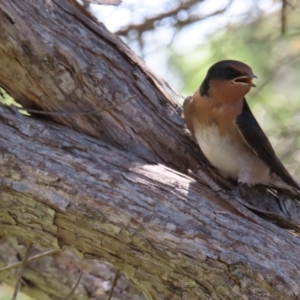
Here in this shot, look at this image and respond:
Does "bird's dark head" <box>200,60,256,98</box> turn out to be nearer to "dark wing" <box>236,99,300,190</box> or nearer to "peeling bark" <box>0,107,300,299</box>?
"dark wing" <box>236,99,300,190</box>

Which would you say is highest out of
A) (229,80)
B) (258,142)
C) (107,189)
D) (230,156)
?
(229,80)

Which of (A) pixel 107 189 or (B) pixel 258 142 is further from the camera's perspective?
(B) pixel 258 142

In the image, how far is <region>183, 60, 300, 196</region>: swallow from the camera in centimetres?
335

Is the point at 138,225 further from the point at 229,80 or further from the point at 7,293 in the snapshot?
the point at 7,293

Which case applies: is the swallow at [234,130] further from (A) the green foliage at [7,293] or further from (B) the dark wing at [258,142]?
(A) the green foliage at [7,293]

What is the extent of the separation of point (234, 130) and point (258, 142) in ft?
0.45

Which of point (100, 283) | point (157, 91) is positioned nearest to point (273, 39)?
point (157, 91)

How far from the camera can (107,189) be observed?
270 centimetres

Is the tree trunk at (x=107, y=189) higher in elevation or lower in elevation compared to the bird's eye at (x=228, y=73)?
lower

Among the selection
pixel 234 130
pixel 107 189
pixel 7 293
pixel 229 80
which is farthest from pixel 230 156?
pixel 7 293

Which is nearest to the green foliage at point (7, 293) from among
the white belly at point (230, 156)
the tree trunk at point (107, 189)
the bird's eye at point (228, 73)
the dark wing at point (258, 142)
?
the tree trunk at point (107, 189)

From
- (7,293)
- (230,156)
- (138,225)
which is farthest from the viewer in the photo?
(7,293)

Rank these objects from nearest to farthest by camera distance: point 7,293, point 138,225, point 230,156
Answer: point 138,225 → point 230,156 → point 7,293

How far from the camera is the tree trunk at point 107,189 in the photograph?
2.62m
